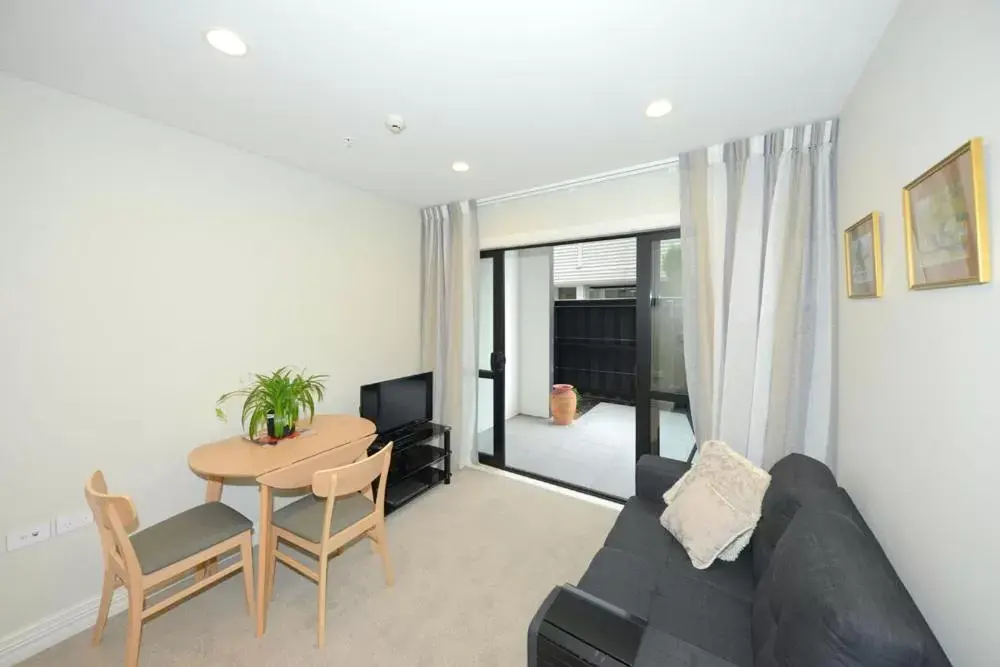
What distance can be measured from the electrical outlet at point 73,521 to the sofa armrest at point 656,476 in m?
2.90

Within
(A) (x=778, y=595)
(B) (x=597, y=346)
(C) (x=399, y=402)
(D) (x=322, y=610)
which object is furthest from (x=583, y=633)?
(B) (x=597, y=346)

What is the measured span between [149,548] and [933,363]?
306 cm

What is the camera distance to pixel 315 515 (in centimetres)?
203

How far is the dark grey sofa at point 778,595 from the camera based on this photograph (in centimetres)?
88

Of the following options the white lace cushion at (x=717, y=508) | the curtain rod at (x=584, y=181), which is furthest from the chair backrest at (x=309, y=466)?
the curtain rod at (x=584, y=181)

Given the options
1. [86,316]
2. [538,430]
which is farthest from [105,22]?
[538,430]

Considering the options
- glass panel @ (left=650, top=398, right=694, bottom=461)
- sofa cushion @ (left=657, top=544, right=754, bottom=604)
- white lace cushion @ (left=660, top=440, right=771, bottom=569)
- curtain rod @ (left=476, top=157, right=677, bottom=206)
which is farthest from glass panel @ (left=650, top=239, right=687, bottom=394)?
sofa cushion @ (left=657, top=544, right=754, bottom=604)

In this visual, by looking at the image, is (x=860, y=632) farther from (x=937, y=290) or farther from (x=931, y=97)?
(x=931, y=97)

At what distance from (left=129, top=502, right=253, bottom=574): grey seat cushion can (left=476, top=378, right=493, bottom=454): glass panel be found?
89.8 inches

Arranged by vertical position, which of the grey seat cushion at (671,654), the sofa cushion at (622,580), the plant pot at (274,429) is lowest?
the sofa cushion at (622,580)

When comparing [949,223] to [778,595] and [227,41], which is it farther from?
[227,41]

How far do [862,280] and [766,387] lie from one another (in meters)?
0.80

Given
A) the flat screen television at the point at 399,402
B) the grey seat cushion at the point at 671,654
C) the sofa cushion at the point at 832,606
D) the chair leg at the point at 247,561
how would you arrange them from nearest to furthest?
the sofa cushion at the point at 832,606
the grey seat cushion at the point at 671,654
the chair leg at the point at 247,561
the flat screen television at the point at 399,402

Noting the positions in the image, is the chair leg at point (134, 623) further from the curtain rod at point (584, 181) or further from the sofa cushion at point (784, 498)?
the curtain rod at point (584, 181)
